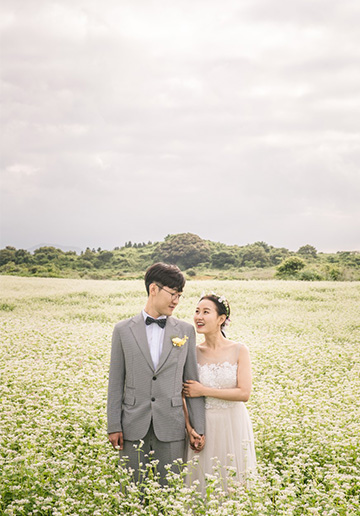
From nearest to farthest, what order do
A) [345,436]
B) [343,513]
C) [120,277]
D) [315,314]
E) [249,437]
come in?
[343,513]
[249,437]
[345,436]
[315,314]
[120,277]

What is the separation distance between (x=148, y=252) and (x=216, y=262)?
4493mm

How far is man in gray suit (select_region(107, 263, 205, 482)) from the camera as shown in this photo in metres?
4.41

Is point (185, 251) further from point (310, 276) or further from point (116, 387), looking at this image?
point (116, 387)

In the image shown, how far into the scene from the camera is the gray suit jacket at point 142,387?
4.41 meters

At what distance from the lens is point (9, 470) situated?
15.6 ft

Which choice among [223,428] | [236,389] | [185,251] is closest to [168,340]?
[236,389]

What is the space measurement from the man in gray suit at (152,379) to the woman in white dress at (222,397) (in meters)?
0.41

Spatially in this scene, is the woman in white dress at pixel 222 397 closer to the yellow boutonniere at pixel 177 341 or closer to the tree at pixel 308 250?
the yellow boutonniere at pixel 177 341

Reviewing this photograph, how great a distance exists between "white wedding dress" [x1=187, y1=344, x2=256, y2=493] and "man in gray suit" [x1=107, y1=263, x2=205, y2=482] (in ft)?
1.41

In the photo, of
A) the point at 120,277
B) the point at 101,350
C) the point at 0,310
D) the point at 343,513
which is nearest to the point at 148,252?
the point at 120,277

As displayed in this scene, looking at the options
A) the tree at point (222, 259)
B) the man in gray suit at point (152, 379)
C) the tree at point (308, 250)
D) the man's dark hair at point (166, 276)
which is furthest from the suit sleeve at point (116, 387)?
the tree at point (308, 250)

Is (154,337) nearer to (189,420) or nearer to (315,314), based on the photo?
(189,420)

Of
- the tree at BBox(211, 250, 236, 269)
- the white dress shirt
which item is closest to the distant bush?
the tree at BBox(211, 250, 236, 269)

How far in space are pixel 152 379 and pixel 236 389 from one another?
88cm
